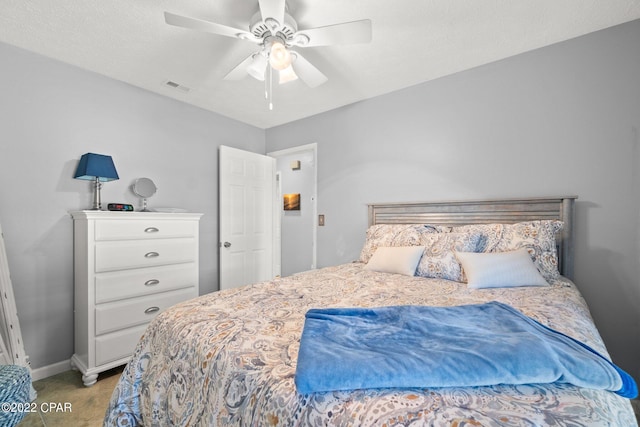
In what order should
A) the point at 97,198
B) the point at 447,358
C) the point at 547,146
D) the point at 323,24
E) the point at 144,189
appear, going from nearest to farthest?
the point at 447,358 → the point at 323,24 → the point at 547,146 → the point at 97,198 → the point at 144,189

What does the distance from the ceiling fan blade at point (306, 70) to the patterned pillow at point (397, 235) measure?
1.36 metres

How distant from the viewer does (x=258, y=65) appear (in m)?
1.91

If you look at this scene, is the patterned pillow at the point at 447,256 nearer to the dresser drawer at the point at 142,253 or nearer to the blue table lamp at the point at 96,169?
the dresser drawer at the point at 142,253

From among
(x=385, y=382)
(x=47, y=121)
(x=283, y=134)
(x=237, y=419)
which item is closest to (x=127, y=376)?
(x=237, y=419)

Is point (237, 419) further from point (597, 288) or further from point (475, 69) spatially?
point (475, 69)

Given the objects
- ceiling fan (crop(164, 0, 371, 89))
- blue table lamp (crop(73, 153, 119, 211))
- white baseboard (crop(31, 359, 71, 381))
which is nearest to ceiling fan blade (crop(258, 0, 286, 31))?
ceiling fan (crop(164, 0, 371, 89))

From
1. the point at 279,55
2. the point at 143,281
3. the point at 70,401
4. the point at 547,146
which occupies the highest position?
the point at 279,55

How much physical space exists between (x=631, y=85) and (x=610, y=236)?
0.99m

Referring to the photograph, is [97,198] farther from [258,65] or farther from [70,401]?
[258,65]

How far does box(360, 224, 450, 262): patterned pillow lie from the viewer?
2324mm

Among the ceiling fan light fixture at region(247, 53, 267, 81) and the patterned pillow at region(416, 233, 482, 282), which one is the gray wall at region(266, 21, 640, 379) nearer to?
the patterned pillow at region(416, 233, 482, 282)

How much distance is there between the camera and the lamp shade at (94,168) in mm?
2170

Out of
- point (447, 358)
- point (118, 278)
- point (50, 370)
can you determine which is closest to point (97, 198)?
point (118, 278)

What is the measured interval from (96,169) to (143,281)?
3.15ft
